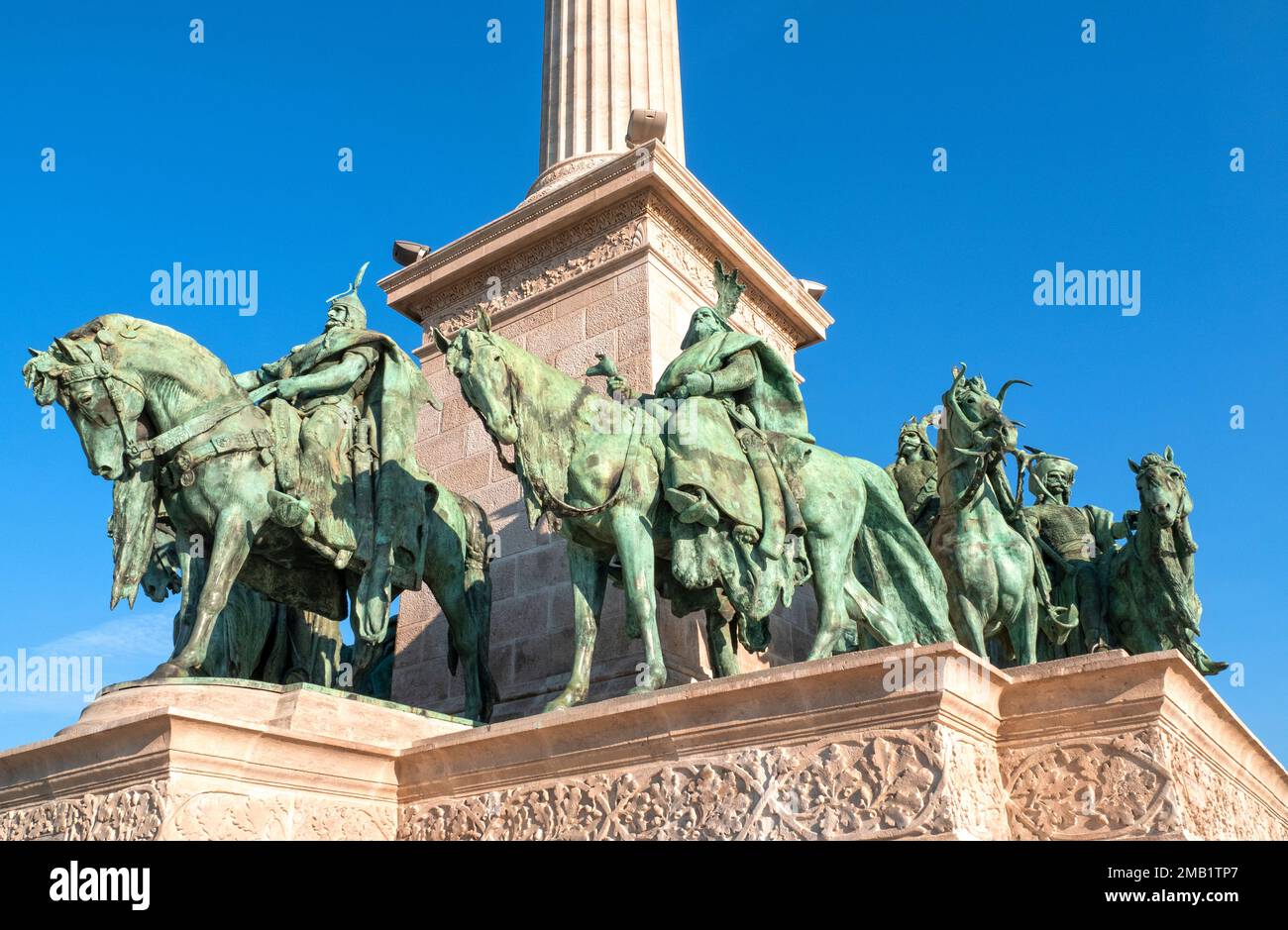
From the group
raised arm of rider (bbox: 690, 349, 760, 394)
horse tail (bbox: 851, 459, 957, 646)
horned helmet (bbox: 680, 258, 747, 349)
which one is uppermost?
horned helmet (bbox: 680, 258, 747, 349)

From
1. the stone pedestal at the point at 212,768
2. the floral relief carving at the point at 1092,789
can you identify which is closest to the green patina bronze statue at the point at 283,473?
the stone pedestal at the point at 212,768

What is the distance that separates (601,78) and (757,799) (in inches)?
442

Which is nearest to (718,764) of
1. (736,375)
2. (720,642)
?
(720,642)

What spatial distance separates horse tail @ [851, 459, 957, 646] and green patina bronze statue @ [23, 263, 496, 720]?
3.50 meters

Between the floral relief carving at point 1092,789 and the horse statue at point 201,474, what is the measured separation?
204 inches

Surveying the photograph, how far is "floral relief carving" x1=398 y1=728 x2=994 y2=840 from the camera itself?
6508 mm

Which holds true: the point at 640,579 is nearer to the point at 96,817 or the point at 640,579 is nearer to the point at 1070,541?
the point at 96,817

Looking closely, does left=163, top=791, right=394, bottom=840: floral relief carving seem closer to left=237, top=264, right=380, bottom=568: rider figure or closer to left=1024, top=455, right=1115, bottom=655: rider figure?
left=237, top=264, right=380, bottom=568: rider figure

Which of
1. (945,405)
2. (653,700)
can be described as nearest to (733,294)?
(945,405)

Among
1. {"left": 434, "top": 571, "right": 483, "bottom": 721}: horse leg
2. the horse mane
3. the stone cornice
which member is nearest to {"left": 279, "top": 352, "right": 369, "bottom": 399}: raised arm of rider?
the horse mane

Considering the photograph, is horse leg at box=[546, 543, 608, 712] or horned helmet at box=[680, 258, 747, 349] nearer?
horse leg at box=[546, 543, 608, 712]

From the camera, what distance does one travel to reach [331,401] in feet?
34.6

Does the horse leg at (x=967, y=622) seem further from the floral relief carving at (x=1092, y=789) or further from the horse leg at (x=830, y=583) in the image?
the floral relief carving at (x=1092, y=789)
